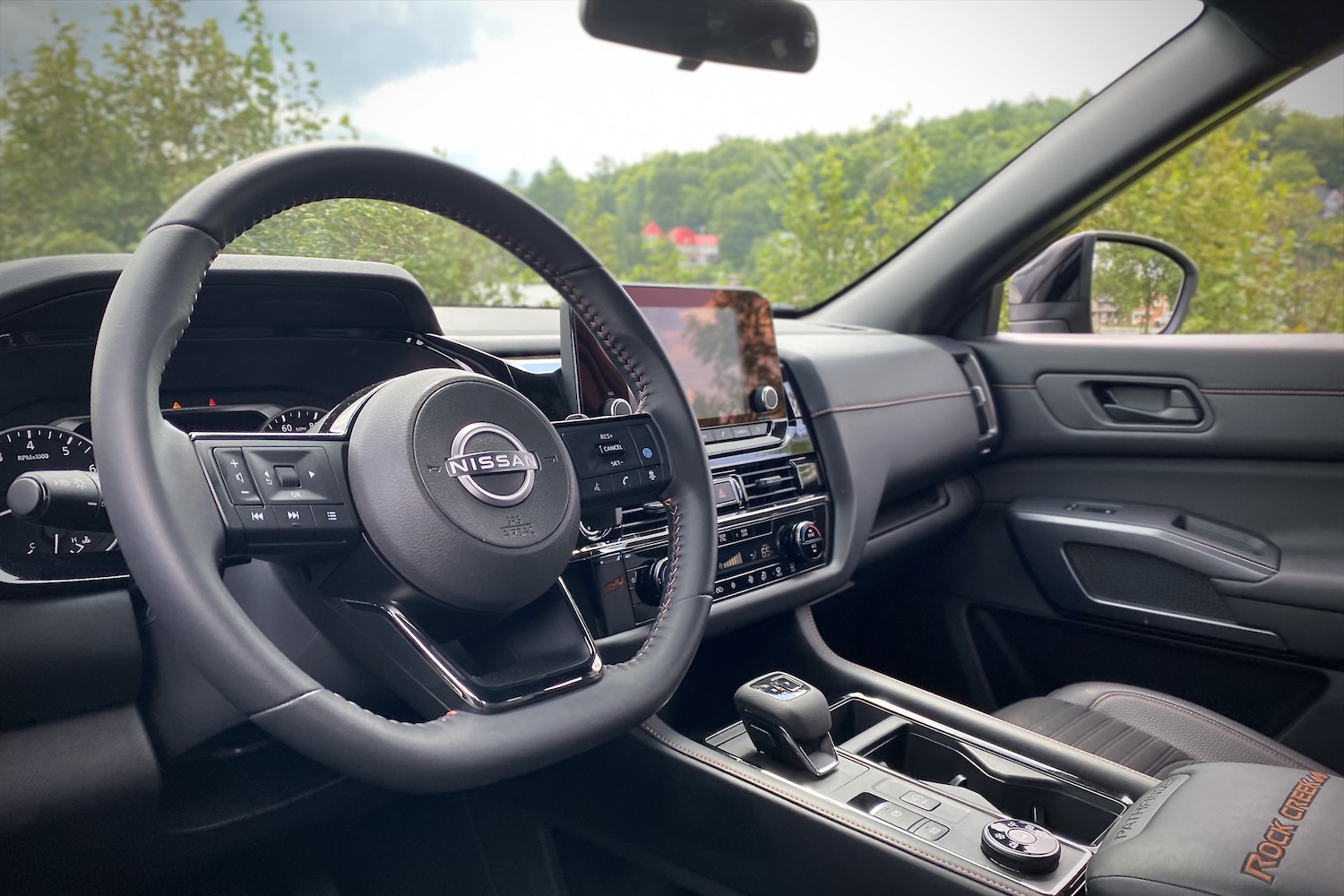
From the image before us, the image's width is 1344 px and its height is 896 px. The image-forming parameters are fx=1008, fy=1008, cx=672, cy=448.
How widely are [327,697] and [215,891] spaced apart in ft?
3.29

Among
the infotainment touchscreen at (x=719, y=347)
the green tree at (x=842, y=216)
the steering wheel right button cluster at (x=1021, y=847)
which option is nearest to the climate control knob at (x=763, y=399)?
the infotainment touchscreen at (x=719, y=347)

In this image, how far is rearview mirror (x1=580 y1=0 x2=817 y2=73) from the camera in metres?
1.86

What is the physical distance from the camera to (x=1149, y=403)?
2588mm

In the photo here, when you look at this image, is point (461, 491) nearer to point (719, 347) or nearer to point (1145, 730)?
point (719, 347)

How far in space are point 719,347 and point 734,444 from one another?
0.21 meters

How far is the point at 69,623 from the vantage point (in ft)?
3.93

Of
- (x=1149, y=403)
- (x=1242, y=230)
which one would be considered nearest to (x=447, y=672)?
(x=1149, y=403)

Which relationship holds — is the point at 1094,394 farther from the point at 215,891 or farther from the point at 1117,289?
the point at 215,891

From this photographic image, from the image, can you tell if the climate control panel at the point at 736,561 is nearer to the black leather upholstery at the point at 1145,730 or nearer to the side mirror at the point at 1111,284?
the black leather upholstery at the point at 1145,730

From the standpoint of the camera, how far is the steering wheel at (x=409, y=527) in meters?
0.88

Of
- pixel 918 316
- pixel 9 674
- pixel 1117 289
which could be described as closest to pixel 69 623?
pixel 9 674

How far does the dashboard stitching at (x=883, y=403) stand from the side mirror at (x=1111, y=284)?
1.17 ft

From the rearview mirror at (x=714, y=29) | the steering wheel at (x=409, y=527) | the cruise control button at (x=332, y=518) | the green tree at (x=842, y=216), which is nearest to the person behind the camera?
the steering wheel at (x=409, y=527)

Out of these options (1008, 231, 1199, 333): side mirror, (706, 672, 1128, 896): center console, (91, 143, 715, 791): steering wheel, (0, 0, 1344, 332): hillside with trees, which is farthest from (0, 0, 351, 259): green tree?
(1008, 231, 1199, 333): side mirror
